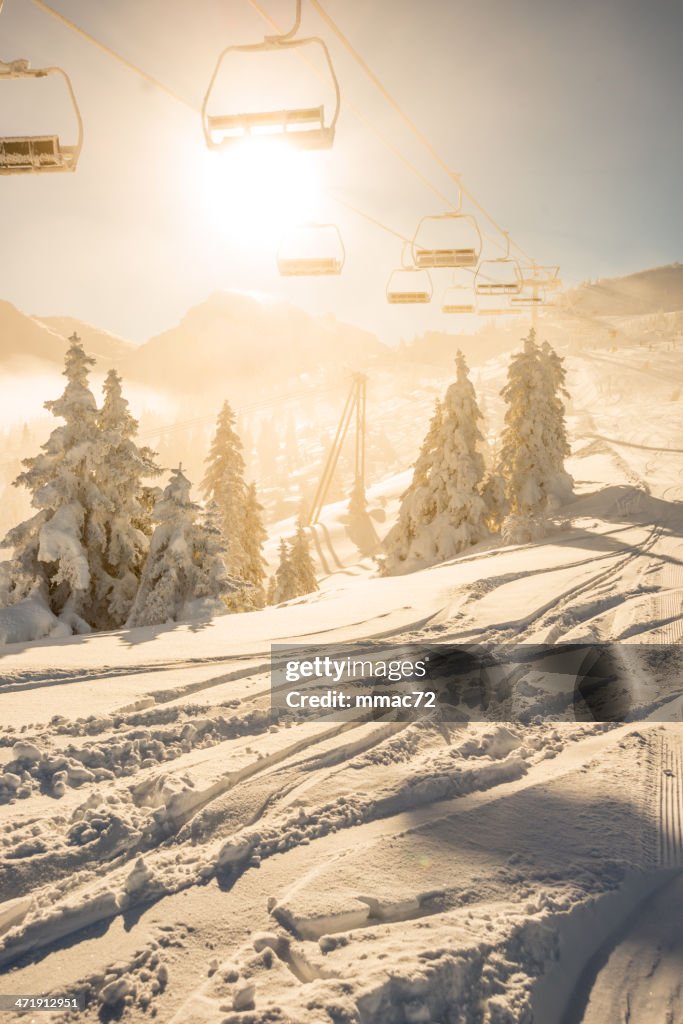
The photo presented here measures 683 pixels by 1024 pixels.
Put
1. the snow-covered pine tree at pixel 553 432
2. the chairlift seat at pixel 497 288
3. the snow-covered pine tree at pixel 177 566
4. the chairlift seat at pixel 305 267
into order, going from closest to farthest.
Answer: the chairlift seat at pixel 305 267, the snow-covered pine tree at pixel 177 566, the chairlift seat at pixel 497 288, the snow-covered pine tree at pixel 553 432

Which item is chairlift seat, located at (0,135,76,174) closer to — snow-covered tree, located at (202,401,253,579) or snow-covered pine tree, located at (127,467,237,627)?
snow-covered pine tree, located at (127,467,237,627)

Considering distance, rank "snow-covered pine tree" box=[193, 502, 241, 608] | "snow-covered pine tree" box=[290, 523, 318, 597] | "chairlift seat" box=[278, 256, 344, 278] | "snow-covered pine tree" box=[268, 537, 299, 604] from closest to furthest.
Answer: "chairlift seat" box=[278, 256, 344, 278], "snow-covered pine tree" box=[193, 502, 241, 608], "snow-covered pine tree" box=[268, 537, 299, 604], "snow-covered pine tree" box=[290, 523, 318, 597]

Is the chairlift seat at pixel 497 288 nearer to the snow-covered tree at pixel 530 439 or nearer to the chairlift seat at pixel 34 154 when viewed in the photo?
the snow-covered tree at pixel 530 439

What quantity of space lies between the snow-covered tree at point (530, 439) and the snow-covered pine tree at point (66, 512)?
A: 1867 cm

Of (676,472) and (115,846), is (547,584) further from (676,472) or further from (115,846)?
(676,472)

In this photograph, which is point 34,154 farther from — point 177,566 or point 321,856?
point 177,566

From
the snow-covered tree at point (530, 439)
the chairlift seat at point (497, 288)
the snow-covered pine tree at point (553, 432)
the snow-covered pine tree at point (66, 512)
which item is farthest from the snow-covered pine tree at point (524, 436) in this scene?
the snow-covered pine tree at point (66, 512)

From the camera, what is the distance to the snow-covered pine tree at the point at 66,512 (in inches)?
482

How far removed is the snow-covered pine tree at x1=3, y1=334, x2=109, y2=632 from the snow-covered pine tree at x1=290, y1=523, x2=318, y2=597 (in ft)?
53.7

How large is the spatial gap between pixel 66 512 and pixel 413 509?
15.7 m

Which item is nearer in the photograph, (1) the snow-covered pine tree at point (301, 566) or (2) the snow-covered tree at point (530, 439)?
(2) the snow-covered tree at point (530, 439)

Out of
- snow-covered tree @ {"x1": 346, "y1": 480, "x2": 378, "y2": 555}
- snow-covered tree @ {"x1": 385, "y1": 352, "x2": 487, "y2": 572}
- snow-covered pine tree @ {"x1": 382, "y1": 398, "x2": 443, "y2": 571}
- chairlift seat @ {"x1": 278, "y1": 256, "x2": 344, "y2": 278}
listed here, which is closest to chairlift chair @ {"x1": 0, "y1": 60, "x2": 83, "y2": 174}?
chairlift seat @ {"x1": 278, "y1": 256, "x2": 344, "y2": 278}
